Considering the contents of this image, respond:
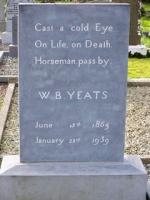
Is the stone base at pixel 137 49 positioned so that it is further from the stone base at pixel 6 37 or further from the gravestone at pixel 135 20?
the stone base at pixel 6 37

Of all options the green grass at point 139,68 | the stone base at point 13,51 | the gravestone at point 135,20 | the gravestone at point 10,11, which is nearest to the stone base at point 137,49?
the gravestone at point 135,20

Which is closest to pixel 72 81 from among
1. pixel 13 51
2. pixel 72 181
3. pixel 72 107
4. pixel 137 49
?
pixel 72 107

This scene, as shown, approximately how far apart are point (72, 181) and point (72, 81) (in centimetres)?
81

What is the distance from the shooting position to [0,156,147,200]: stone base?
3.63m

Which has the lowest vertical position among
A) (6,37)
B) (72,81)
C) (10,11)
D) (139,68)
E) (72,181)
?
(72,181)

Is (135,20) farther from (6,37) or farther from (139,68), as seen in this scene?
(6,37)

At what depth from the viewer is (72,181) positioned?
12.0 ft

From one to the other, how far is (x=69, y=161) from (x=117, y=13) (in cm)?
127

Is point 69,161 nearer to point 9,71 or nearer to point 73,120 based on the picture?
point 73,120

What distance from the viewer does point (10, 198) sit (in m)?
3.68

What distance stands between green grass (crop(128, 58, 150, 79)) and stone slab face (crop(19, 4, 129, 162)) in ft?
16.6

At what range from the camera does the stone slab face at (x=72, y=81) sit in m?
3.45

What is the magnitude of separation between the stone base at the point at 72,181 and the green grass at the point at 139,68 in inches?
201

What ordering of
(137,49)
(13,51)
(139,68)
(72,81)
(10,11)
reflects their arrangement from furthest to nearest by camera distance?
1. (10,11)
2. (137,49)
3. (13,51)
4. (139,68)
5. (72,81)
